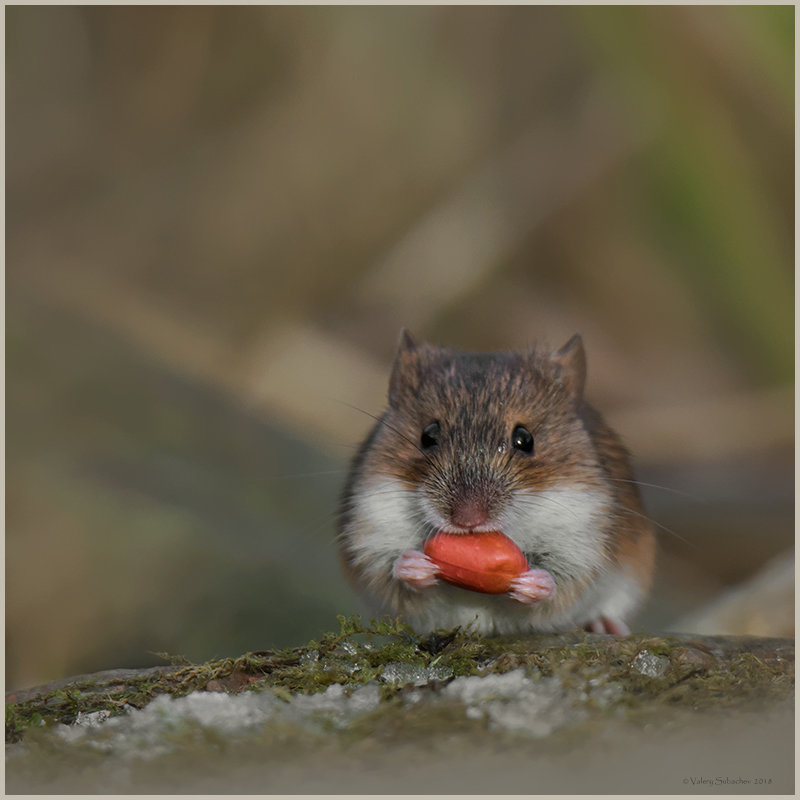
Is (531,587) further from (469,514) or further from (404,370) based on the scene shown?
(404,370)

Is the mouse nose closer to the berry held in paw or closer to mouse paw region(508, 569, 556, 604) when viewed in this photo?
the berry held in paw

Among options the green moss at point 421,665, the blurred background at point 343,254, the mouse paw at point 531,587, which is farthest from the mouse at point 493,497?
the blurred background at point 343,254

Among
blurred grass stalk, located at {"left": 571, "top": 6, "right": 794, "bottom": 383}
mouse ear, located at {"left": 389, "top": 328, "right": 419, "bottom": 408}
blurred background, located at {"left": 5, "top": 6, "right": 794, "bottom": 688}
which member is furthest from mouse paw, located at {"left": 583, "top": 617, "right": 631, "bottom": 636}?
blurred grass stalk, located at {"left": 571, "top": 6, "right": 794, "bottom": 383}

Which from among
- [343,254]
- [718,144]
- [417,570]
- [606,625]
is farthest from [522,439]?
[343,254]

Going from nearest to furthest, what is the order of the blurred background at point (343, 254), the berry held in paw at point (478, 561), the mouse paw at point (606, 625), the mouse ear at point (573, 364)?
1. the berry held in paw at point (478, 561)
2. the mouse ear at point (573, 364)
3. the mouse paw at point (606, 625)
4. the blurred background at point (343, 254)

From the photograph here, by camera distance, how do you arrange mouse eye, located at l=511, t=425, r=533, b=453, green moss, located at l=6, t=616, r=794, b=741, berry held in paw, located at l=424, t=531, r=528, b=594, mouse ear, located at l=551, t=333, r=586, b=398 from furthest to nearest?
mouse ear, located at l=551, t=333, r=586, b=398, mouse eye, located at l=511, t=425, r=533, b=453, berry held in paw, located at l=424, t=531, r=528, b=594, green moss, located at l=6, t=616, r=794, b=741

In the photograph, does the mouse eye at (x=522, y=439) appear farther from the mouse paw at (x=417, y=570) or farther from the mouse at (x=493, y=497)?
the mouse paw at (x=417, y=570)

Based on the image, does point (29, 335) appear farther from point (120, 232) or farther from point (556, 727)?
point (556, 727)

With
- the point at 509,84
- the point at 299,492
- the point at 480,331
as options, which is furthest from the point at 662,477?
the point at 509,84
